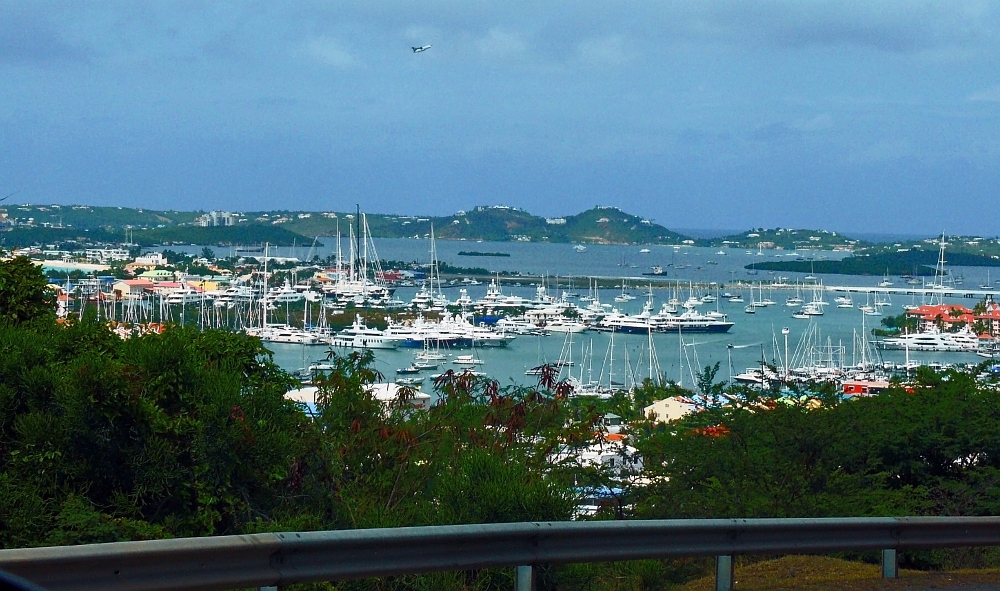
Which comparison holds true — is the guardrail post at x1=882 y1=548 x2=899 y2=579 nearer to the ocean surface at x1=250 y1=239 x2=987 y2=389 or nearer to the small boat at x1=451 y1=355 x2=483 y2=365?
the ocean surface at x1=250 y1=239 x2=987 y2=389

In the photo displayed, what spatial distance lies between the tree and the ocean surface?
7.21m

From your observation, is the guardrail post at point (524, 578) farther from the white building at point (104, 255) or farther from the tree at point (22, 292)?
the white building at point (104, 255)

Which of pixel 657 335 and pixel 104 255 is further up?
pixel 104 255

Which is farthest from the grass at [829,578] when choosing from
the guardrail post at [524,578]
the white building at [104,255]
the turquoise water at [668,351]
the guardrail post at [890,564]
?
the white building at [104,255]

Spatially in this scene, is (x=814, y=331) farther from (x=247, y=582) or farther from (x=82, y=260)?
(x=247, y=582)

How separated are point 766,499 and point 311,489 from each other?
3.10 metres

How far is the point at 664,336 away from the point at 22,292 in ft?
212

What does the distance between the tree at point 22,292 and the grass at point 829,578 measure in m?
5.95

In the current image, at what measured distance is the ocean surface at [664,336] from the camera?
5438 centimetres

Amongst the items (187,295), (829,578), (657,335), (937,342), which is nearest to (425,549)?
(829,578)

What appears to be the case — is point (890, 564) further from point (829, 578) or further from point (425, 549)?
point (425, 549)

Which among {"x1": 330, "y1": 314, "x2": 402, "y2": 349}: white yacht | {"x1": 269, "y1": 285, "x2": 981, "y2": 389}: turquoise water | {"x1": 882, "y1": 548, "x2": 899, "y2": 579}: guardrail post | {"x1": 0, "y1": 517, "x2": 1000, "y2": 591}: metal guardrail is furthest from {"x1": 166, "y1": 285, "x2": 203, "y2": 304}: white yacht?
{"x1": 0, "y1": 517, "x2": 1000, "y2": 591}: metal guardrail

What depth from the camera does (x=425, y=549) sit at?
3770 millimetres

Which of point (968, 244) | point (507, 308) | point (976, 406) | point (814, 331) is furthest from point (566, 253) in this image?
point (976, 406)
